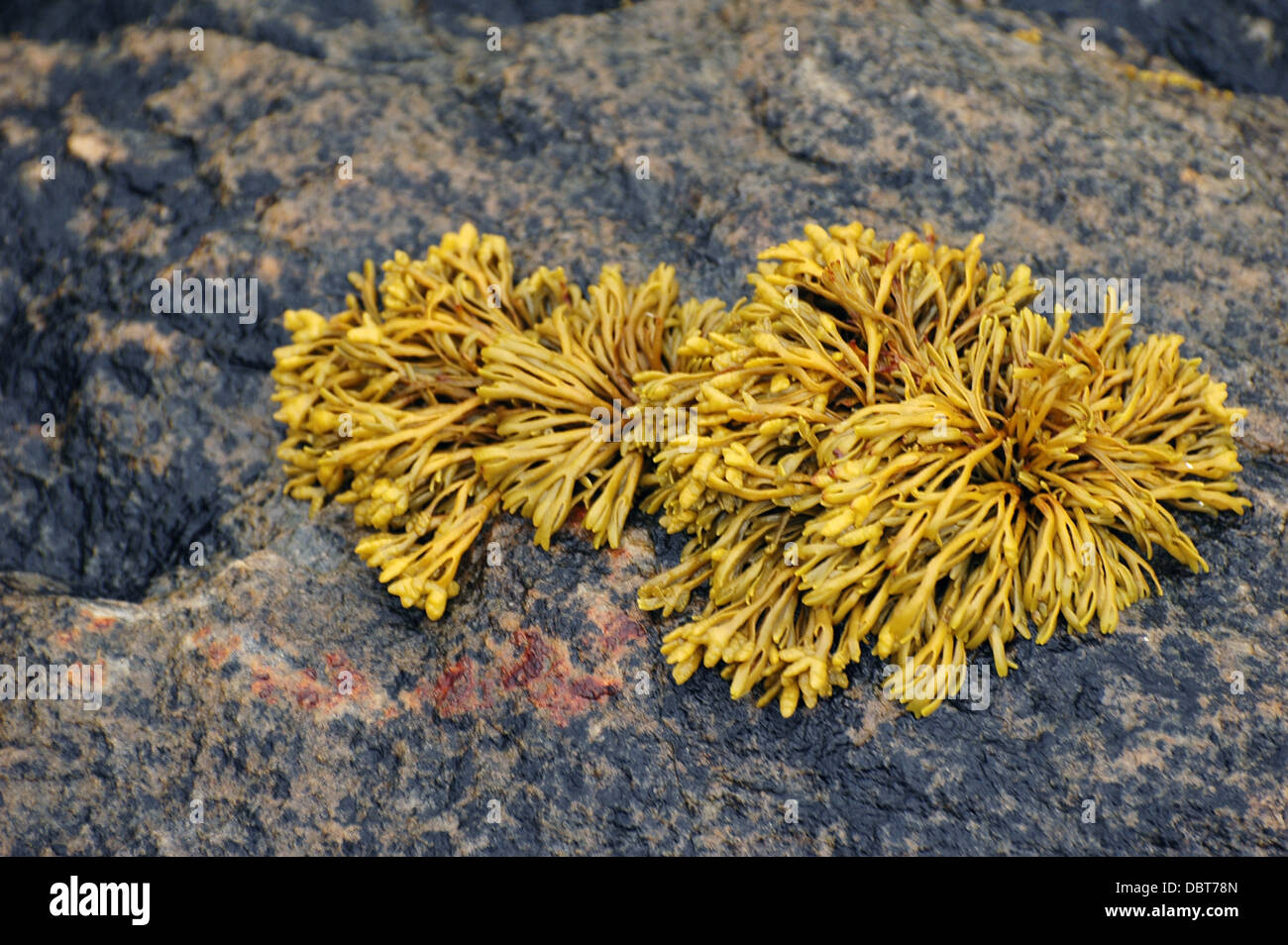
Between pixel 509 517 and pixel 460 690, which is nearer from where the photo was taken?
pixel 460 690

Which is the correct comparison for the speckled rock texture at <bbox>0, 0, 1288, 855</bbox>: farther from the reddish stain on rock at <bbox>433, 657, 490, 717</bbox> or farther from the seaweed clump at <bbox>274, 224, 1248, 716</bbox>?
the seaweed clump at <bbox>274, 224, 1248, 716</bbox>

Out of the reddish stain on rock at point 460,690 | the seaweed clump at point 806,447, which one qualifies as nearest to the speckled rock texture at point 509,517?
the reddish stain on rock at point 460,690

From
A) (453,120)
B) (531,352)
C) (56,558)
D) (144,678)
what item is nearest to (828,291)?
(531,352)

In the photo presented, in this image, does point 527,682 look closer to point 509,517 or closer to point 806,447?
point 509,517

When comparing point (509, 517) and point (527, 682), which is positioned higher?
point (509, 517)

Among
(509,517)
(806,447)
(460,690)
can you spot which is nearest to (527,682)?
(460,690)

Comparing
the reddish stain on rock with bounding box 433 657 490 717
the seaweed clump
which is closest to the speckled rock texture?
the reddish stain on rock with bounding box 433 657 490 717
